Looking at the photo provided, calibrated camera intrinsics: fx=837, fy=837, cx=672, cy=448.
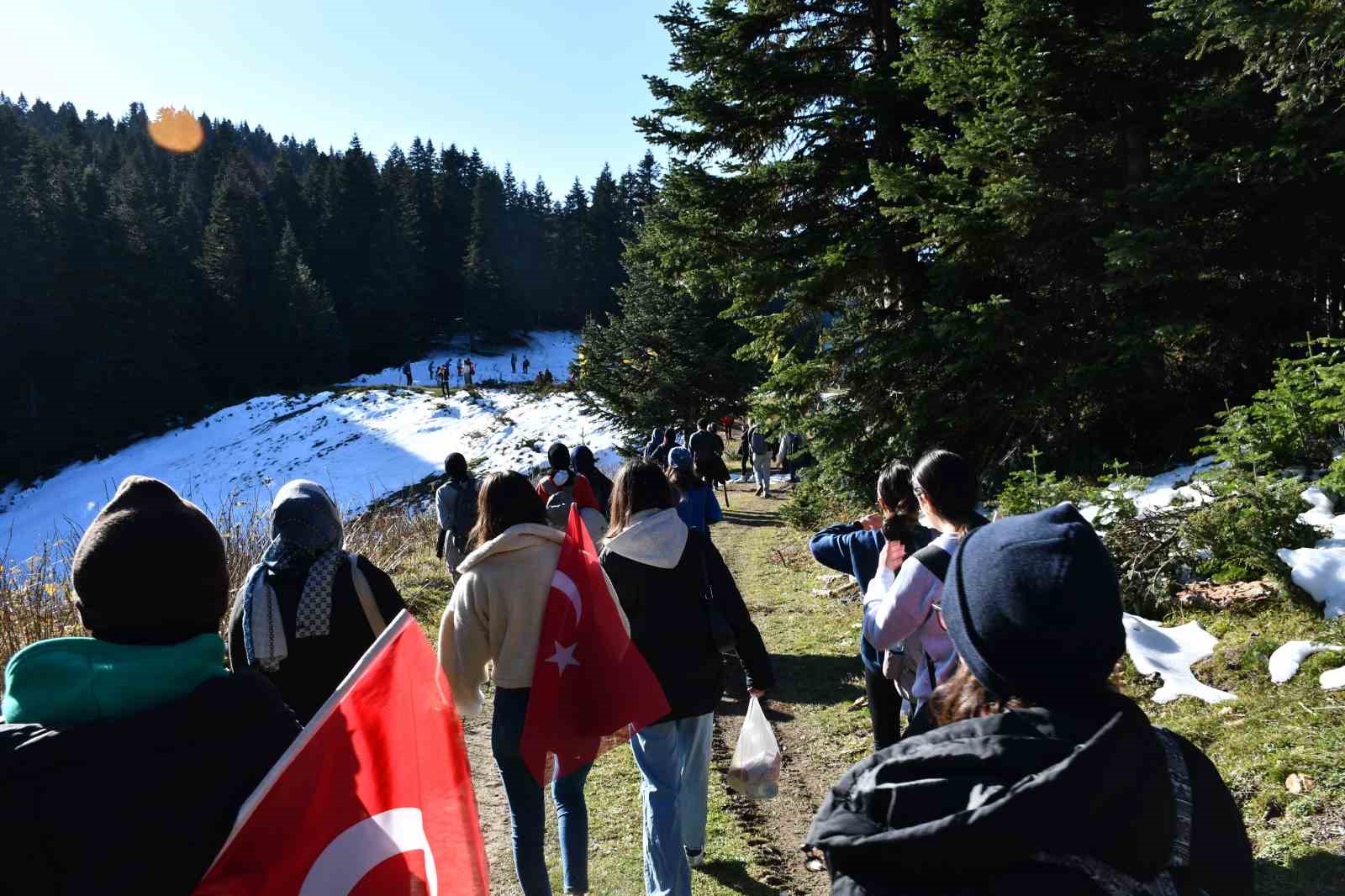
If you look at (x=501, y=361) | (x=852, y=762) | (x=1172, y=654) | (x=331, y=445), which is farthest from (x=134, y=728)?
(x=501, y=361)

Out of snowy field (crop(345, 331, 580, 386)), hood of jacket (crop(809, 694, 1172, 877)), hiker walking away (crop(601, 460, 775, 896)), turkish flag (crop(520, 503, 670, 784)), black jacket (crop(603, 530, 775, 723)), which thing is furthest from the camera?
snowy field (crop(345, 331, 580, 386))

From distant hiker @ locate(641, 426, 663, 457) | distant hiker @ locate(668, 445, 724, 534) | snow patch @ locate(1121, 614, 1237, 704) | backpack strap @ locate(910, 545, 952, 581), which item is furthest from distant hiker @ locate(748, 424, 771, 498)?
backpack strap @ locate(910, 545, 952, 581)

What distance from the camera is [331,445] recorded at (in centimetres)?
4066

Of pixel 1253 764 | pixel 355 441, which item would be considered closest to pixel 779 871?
pixel 1253 764

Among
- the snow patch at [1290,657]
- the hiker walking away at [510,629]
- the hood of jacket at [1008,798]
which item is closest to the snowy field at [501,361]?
the snow patch at [1290,657]

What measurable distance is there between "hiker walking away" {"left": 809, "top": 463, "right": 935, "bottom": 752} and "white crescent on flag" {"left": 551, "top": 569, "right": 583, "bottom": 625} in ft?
4.26

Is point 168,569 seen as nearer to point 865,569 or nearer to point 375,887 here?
point 375,887

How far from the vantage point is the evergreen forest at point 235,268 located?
54281 mm

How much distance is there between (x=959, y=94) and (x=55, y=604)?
31.6 feet

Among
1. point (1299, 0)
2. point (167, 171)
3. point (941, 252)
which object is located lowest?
point (941, 252)

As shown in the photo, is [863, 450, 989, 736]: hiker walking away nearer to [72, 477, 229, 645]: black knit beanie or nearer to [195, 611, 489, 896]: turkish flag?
[195, 611, 489, 896]: turkish flag

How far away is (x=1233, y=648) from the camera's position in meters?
5.26

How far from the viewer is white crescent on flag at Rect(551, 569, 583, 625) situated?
11.7 ft

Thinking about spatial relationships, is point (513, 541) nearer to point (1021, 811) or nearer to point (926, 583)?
point (926, 583)
